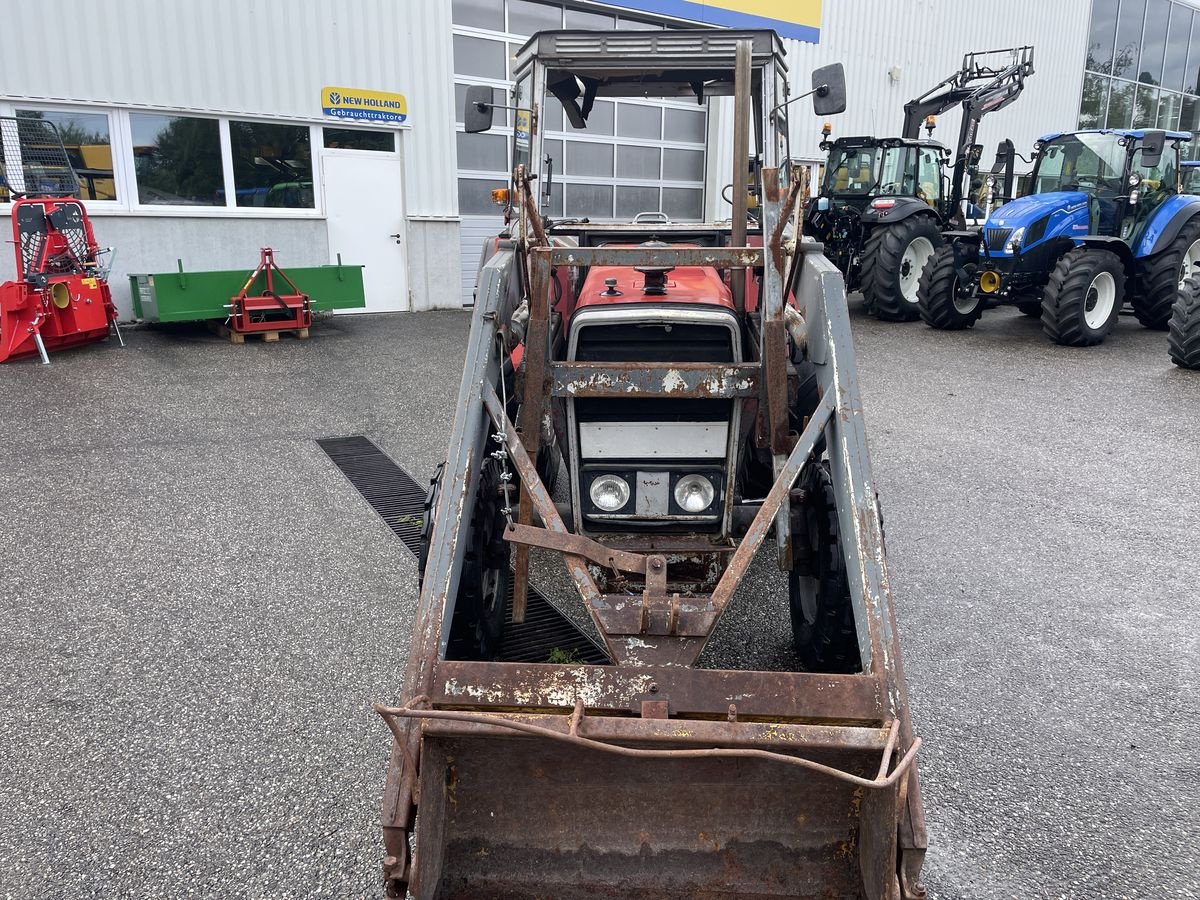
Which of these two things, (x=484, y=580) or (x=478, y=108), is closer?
(x=484, y=580)

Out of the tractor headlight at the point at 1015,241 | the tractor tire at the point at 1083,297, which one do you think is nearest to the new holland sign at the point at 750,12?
the tractor headlight at the point at 1015,241

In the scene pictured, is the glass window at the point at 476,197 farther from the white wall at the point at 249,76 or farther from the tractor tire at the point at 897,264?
the tractor tire at the point at 897,264

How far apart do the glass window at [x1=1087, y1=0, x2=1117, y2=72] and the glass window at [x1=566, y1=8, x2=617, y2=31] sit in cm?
1265

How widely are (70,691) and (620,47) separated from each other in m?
3.73

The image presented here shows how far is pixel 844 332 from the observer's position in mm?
2906

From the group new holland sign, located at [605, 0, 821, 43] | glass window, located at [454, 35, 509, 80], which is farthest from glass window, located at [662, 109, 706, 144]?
glass window, located at [454, 35, 509, 80]

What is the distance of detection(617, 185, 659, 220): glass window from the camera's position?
45.4 feet

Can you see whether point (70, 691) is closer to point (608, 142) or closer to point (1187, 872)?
point (1187, 872)

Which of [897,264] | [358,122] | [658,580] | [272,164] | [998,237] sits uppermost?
[358,122]

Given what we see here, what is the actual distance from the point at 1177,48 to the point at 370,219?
21.8 m

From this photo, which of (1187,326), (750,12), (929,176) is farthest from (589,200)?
(1187,326)

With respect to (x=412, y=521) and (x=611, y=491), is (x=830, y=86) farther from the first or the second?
(x=412, y=521)

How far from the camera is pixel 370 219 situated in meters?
12.0

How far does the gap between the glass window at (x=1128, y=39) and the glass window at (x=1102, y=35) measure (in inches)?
10.5
